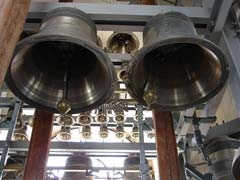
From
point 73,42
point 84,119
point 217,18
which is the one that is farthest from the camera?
point 84,119

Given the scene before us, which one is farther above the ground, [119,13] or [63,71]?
[119,13]

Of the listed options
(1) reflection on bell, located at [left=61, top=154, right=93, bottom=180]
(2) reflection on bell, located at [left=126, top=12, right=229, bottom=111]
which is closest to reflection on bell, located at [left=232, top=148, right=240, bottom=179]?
(2) reflection on bell, located at [left=126, top=12, right=229, bottom=111]

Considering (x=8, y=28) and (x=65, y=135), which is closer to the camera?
(x=8, y=28)

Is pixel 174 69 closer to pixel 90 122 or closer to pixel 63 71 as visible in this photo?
pixel 63 71

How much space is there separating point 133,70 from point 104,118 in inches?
53.7

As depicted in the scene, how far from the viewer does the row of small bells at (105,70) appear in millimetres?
1253

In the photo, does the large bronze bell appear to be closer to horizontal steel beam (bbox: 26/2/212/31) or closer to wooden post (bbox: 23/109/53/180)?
horizontal steel beam (bbox: 26/2/212/31)

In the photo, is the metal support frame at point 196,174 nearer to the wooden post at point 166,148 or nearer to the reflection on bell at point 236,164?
the wooden post at point 166,148

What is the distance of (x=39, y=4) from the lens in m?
1.52

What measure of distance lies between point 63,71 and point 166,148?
2.18ft

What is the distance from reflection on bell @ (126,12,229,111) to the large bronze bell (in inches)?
5.9

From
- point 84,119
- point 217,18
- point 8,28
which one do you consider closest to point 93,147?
point 84,119

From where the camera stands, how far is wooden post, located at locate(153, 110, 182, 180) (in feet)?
5.37

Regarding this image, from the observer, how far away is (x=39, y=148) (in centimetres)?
175
